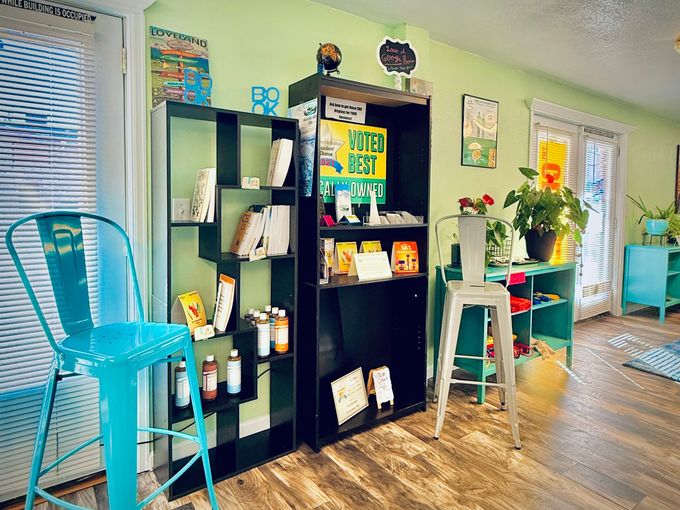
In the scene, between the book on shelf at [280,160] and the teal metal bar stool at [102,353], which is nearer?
the teal metal bar stool at [102,353]

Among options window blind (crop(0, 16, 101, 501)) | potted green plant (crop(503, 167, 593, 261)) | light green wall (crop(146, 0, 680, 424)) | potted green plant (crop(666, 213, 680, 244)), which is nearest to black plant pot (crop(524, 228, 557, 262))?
potted green plant (crop(503, 167, 593, 261))

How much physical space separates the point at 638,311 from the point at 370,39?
15.8 feet

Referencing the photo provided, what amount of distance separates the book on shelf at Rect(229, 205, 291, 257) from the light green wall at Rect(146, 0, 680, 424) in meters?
0.55

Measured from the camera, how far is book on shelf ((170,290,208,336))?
198 centimetres

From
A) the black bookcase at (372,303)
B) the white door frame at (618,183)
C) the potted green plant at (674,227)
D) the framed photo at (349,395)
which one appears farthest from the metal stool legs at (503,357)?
the potted green plant at (674,227)

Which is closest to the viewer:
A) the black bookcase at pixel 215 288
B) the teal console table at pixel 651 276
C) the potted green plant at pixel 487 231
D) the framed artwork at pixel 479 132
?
the black bookcase at pixel 215 288

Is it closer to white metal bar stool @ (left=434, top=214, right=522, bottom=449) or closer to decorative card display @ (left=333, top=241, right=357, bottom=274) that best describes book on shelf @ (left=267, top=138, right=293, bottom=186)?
decorative card display @ (left=333, top=241, right=357, bottom=274)

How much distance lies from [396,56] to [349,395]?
193 centimetres

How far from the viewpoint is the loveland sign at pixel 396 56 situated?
2.66m

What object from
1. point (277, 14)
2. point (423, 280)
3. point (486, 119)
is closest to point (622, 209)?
point (486, 119)

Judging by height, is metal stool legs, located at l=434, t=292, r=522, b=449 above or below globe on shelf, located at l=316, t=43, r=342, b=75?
below

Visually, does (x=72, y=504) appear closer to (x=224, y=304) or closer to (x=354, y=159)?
(x=224, y=304)

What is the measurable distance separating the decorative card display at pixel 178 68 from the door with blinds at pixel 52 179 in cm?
15

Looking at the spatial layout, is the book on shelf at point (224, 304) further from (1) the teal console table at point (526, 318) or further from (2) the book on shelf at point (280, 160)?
(1) the teal console table at point (526, 318)
